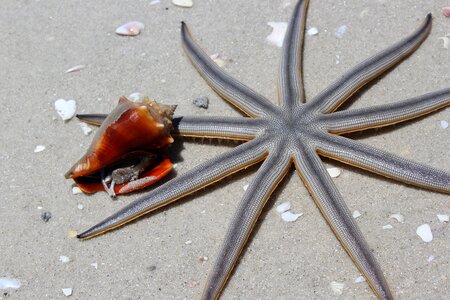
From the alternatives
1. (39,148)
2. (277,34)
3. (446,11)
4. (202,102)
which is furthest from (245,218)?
(446,11)

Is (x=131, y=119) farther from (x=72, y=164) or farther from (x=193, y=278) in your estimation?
(x=193, y=278)

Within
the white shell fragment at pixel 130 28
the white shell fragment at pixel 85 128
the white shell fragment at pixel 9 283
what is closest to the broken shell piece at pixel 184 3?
the white shell fragment at pixel 130 28

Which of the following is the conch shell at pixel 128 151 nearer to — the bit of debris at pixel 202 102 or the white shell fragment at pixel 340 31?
the bit of debris at pixel 202 102

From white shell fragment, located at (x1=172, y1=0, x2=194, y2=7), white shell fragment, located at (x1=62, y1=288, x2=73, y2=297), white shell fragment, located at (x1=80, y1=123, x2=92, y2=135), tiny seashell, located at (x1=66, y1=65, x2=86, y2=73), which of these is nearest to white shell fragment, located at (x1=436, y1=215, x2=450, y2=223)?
white shell fragment, located at (x1=62, y1=288, x2=73, y2=297)

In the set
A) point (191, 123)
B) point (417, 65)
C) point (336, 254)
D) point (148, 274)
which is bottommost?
point (148, 274)

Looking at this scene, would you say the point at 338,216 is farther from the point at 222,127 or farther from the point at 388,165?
the point at 222,127

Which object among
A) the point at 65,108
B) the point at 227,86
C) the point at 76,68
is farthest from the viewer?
the point at 76,68

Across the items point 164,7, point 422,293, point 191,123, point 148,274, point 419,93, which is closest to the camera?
point 422,293

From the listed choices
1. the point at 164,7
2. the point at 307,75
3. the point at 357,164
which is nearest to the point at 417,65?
the point at 307,75
